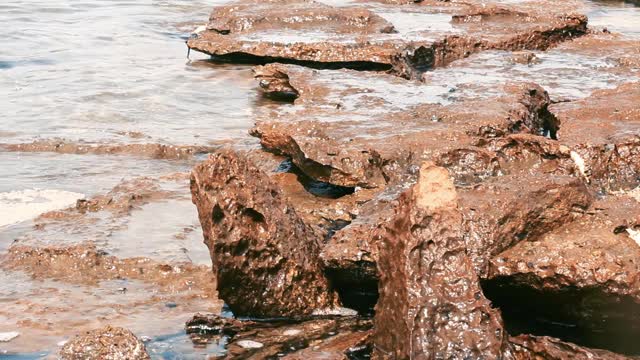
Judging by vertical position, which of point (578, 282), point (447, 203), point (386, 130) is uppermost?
point (447, 203)

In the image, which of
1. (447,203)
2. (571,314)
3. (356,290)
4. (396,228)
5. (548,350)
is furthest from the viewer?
Result: (356,290)

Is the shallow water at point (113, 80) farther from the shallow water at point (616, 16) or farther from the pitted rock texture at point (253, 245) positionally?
the shallow water at point (616, 16)

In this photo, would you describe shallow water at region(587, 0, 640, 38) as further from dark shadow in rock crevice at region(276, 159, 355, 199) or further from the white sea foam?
the white sea foam

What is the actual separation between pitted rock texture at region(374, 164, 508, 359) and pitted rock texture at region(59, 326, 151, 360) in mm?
1091

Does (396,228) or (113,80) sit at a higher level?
(396,228)

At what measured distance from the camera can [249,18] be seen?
11219 mm

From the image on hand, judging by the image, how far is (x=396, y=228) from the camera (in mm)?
3967

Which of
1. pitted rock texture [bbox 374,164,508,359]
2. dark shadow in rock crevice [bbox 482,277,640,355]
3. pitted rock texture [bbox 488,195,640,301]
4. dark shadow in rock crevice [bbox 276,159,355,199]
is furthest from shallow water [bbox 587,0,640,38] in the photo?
pitted rock texture [bbox 374,164,508,359]

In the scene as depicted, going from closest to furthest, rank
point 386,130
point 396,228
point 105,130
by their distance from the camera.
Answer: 1. point 396,228
2. point 386,130
3. point 105,130

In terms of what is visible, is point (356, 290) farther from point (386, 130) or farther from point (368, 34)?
point (368, 34)

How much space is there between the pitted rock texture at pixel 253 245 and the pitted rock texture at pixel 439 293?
1.05 metres

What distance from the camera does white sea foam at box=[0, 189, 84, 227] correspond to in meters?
6.48

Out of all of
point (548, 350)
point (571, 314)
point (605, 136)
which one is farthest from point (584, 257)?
point (605, 136)

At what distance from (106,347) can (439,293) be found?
134 centimetres
